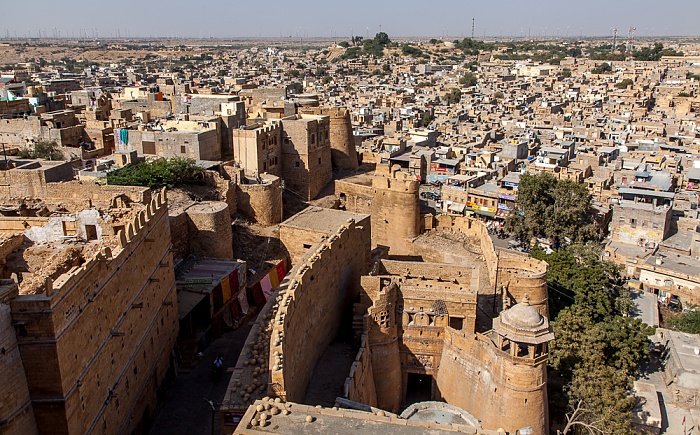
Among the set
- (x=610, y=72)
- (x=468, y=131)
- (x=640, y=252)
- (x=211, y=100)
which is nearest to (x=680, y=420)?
(x=640, y=252)

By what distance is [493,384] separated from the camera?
13.8 meters

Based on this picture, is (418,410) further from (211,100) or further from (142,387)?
(211,100)

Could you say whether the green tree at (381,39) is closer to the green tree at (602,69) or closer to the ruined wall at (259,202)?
the green tree at (602,69)

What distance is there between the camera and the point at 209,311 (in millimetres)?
16328

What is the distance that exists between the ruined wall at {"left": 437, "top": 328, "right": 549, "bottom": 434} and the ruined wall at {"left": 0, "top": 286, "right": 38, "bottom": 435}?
30.2 ft

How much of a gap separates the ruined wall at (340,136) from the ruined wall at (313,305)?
419 inches

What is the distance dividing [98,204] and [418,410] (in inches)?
421

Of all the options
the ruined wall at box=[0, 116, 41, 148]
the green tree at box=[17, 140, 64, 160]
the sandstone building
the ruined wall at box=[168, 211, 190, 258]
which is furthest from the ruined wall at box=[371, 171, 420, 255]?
the ruined wall at box=[0, 116, 41, 148]

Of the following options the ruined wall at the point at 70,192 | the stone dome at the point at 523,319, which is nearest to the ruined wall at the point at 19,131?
the ruined wall at the point at 70,192

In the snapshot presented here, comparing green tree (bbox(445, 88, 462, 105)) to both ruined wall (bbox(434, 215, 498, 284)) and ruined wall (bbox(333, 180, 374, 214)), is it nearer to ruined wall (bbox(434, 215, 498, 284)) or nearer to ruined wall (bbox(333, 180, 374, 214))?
ruined wall (bbox(333, 180, 374, 214))

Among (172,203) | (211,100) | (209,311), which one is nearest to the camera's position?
(209,311)

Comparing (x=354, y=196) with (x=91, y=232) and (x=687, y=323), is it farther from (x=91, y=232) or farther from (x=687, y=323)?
(x=687, y=323)

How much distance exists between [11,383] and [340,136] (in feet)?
70.0

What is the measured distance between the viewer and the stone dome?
1276 cm
